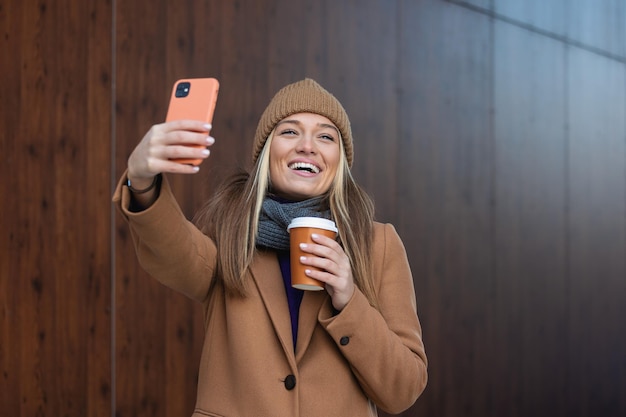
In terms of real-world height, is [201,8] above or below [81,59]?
above

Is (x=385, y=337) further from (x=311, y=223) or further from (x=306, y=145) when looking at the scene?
(x=306, y=145)

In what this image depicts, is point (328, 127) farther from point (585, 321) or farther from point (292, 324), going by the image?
point (585, 321)

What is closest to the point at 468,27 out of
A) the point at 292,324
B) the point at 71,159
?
the point at 71,159

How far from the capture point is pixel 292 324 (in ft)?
5.65

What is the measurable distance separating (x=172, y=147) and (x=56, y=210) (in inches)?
78.3

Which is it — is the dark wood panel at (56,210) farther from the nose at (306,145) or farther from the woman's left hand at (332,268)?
the woman's left hand at (332,268)

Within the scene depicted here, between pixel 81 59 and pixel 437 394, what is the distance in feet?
9.58

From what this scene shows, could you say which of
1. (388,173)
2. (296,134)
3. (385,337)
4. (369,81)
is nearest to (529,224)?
(388,173)

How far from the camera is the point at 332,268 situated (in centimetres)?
158

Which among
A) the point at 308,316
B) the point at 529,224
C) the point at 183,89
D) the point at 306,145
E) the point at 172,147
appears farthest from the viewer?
the point at 529,224

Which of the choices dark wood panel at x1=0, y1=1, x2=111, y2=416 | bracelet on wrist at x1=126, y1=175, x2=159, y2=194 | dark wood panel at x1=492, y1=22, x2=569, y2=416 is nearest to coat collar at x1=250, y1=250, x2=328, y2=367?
bracelet on wrist at x1=126, y1=175, x2=159, y2=194

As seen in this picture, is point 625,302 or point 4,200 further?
point 625,302

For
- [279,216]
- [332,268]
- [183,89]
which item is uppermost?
[183,89]

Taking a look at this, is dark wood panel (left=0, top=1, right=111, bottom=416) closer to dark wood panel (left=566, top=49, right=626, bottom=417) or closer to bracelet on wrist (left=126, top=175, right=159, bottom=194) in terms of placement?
bracelet on wrist (left=126, top=175, right=159, bottom=194)
